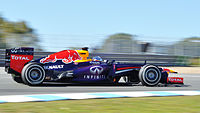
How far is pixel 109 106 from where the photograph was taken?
6191mm

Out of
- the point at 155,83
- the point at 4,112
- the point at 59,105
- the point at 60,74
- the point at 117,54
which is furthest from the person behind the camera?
the point at 117,54

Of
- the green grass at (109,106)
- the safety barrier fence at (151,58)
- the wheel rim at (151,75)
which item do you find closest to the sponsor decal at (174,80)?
the wheel rim at (151,75)

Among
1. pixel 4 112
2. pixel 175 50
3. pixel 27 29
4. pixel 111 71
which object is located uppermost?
pixel 27 29

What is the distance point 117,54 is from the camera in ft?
59.5

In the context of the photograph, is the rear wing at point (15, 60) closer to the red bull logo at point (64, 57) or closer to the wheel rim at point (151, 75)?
the red bull logo at point (64, 57)

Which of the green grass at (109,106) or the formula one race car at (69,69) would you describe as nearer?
the green grass at (109,106)

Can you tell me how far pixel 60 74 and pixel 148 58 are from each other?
10.4m

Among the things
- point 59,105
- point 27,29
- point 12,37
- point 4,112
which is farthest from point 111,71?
point 27,29

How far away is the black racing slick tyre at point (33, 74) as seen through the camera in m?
8.98

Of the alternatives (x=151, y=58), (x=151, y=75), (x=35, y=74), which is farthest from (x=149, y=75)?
(x=151, y=58)

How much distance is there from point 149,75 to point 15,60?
364cm

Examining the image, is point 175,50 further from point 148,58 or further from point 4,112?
point 4,112

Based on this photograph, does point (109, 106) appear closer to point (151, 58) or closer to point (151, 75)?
point (151, 75)

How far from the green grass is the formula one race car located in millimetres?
2384
